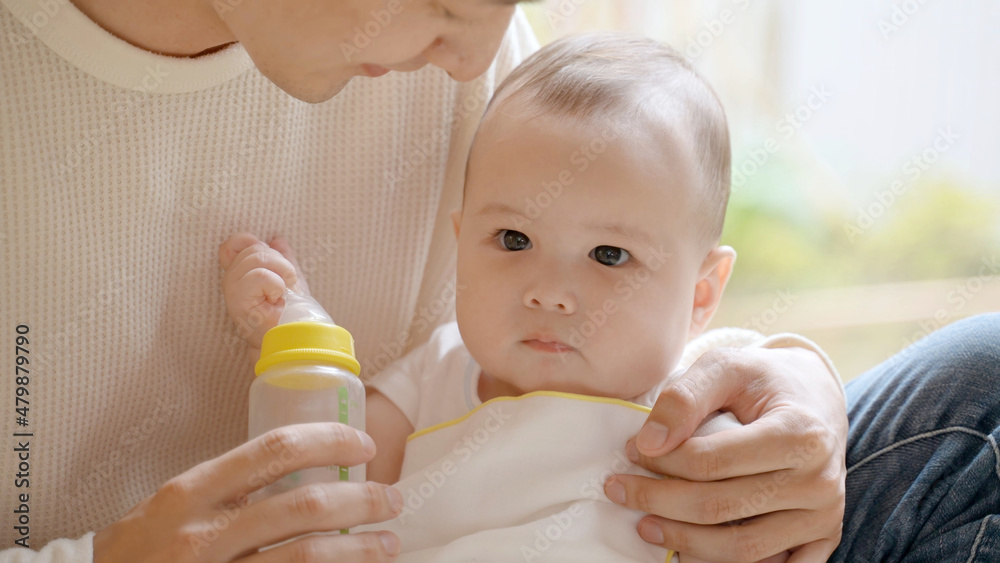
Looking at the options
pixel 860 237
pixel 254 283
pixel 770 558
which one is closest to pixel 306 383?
pixel 254 283

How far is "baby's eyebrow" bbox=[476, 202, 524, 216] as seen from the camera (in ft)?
3.75

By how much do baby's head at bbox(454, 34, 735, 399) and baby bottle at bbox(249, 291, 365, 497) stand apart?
0.82 feet

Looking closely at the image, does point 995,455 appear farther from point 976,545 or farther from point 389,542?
point 389,542

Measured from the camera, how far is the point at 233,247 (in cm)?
125

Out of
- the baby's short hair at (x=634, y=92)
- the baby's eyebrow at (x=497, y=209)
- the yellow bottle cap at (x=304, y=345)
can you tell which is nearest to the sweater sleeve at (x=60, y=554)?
the yellow bottle cap at (x=304, y=345)

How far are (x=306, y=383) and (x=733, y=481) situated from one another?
51cm

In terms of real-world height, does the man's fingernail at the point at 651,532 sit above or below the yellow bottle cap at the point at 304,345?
below

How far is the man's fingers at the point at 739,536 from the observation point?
0.99 m

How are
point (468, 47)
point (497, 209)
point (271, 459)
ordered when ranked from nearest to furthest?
point (271, 459), point (468, 47), point (497, 209)

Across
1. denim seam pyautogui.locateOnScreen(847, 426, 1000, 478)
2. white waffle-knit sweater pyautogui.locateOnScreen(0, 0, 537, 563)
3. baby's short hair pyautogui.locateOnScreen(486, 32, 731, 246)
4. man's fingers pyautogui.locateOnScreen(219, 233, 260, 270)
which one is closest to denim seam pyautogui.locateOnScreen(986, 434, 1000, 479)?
denim seam pyautogui.locateOnScreen(847, 426, 1000, 478)

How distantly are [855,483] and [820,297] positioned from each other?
2546 mm

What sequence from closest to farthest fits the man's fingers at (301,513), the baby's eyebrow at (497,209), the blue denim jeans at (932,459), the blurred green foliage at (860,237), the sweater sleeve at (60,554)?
the man's fingers at (301,513)
the sweater sleeve at (60,554)
the blue denim jeans at (932,459)
the baby's eyebrow at (497,209)
the blurred green foliage at (860,237)

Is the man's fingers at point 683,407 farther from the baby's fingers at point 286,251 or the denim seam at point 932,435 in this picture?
the baby's fingers at point 286,251

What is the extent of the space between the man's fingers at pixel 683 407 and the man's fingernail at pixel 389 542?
12.0 inches
